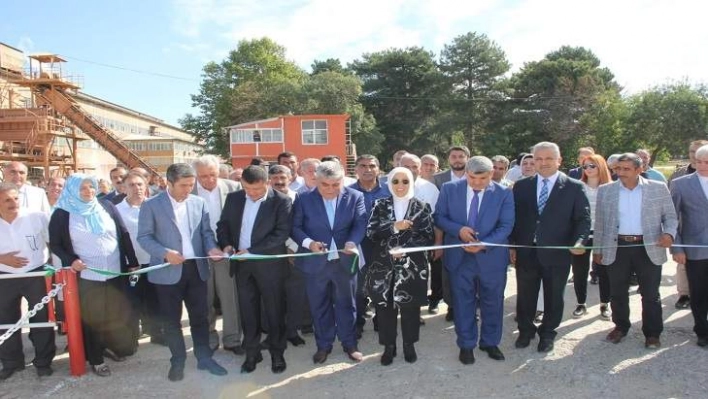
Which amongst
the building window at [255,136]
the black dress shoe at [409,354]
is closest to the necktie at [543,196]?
the black dress shoe at [409,354]

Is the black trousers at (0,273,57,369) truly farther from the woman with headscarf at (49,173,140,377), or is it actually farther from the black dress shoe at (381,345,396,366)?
the black dress shoe at (381,345,396,366)

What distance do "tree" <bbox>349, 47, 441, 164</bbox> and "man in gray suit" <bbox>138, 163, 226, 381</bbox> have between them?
40.0 metres

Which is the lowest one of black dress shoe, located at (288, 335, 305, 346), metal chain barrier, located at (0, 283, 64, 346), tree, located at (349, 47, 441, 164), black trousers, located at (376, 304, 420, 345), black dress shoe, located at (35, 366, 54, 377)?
black dress shoe, located at (288, 335, 305, 346)

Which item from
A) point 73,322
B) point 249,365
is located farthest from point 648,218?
point 73,322

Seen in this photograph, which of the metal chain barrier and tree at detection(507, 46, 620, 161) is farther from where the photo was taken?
tree at detection(507, 46, 620, 161)

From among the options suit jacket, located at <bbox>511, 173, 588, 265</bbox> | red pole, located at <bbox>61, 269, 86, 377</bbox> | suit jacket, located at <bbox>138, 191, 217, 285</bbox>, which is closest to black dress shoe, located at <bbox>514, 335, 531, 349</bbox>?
suit jacket, located at <bbox>511, 173, 588, 265</bbox>

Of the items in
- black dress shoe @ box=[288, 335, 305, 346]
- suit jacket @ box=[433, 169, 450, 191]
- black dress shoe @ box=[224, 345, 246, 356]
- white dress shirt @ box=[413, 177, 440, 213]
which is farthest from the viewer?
suit jacket @ box=[433, 169, 450, 191]

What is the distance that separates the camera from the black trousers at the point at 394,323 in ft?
14.2

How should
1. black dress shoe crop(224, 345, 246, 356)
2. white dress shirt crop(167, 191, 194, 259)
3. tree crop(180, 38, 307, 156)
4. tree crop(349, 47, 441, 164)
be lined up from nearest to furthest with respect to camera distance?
1. white dress shirt crop(167, 191, 194, 259)
2. black dress shoe crop(224, 345, 246, 356)
3. tree crop(180, 38, 307, 156)
4. tree crop(349, 47, 441, 164)

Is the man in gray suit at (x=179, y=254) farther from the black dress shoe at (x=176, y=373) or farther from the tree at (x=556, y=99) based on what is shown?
the tree at (x=556, y=99)

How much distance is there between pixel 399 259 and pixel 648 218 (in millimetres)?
2433

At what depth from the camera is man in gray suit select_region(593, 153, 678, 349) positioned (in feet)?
14.6

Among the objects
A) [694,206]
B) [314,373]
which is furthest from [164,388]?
[694,206]

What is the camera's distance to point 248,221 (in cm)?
441
